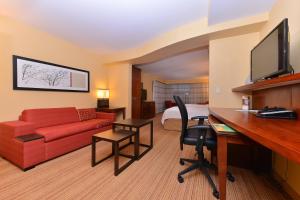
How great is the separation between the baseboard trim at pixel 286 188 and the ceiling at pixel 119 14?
2211 mm

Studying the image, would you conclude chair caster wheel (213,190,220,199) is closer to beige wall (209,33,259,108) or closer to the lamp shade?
beige wall (209,33,259,108)

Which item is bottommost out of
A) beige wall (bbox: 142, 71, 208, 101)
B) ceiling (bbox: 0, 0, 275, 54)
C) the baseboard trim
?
the baseboard trim

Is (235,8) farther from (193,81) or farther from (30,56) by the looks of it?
(193,81)

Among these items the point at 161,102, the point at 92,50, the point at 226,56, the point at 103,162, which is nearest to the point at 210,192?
the point at 103,162

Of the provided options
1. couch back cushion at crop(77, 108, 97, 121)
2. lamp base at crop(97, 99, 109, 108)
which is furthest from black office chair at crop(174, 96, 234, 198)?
lamp base at crop(97, 99, 109, 108)

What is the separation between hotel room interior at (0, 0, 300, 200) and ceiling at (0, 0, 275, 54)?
2 centimetres

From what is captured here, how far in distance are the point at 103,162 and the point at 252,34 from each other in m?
3.26

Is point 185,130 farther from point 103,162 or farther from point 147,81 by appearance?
point 147,81

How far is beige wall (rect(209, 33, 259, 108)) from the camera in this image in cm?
254

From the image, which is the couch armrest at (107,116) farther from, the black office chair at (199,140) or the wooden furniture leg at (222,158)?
the wooden furniture leg at (222,158)

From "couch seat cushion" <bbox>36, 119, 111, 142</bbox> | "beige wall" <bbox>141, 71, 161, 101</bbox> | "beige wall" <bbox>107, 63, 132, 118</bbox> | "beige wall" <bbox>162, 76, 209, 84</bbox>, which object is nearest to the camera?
"couch seat cushion" <bbox>36, 119, 111, 142</bbox>

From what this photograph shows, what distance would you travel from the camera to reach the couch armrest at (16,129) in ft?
6.74

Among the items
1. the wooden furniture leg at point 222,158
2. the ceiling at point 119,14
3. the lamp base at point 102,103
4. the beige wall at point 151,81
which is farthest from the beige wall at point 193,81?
the wooden furniture leg at point 222,158

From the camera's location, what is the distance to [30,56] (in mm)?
2756
